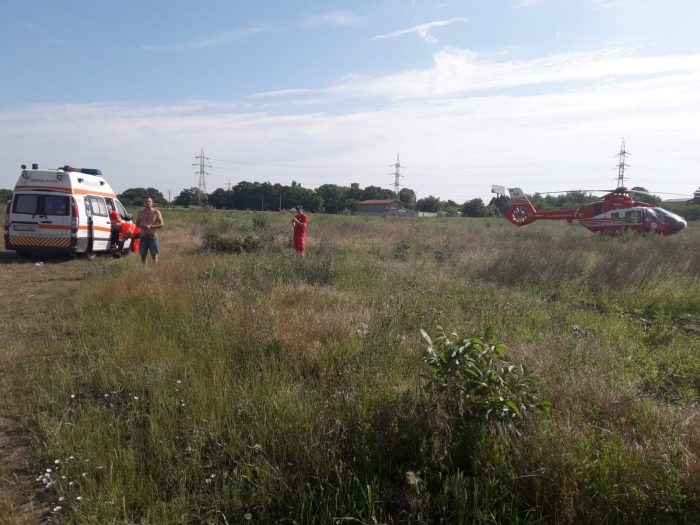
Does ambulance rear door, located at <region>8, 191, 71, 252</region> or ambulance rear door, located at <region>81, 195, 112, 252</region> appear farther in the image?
ambulance rear door, located at <region>81, 195, 112, 252</region>

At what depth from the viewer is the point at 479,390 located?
114 inches

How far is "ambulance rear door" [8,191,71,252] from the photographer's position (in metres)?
12.0

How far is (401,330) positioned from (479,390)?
2180mm

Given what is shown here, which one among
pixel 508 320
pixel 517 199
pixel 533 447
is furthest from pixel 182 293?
pixel 517 199

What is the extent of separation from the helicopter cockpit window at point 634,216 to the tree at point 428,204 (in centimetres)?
6601

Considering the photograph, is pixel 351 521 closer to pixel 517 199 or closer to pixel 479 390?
pixel 479 390

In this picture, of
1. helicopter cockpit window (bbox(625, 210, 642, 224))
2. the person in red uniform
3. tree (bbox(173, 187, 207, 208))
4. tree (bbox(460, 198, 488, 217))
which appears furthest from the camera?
tree (bbox(173, 187, 207, 208))

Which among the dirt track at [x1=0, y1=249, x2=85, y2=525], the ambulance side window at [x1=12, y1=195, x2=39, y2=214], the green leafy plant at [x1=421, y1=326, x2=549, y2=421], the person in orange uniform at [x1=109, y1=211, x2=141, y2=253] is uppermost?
the ambulance side window at [x1=12, y1=195, x2=39, y2=214]

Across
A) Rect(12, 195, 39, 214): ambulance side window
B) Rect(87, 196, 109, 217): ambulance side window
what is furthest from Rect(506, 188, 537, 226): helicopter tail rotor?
Rect(12, 195, 39, 214): ambulance side window

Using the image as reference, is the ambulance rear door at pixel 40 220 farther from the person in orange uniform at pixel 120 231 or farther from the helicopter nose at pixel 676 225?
the helicopter nose at pixel 676 225

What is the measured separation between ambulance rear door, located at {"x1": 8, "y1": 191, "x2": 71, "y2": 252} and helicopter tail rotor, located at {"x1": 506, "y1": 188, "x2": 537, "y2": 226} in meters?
22.9

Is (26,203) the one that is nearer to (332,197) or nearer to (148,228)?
(148,228)

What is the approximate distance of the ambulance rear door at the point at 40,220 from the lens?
12.0 meters

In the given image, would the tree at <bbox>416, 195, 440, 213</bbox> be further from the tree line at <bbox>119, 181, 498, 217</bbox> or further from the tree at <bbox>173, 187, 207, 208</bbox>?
the tree at <bbox>173, 187, 207, 208</bbox>
